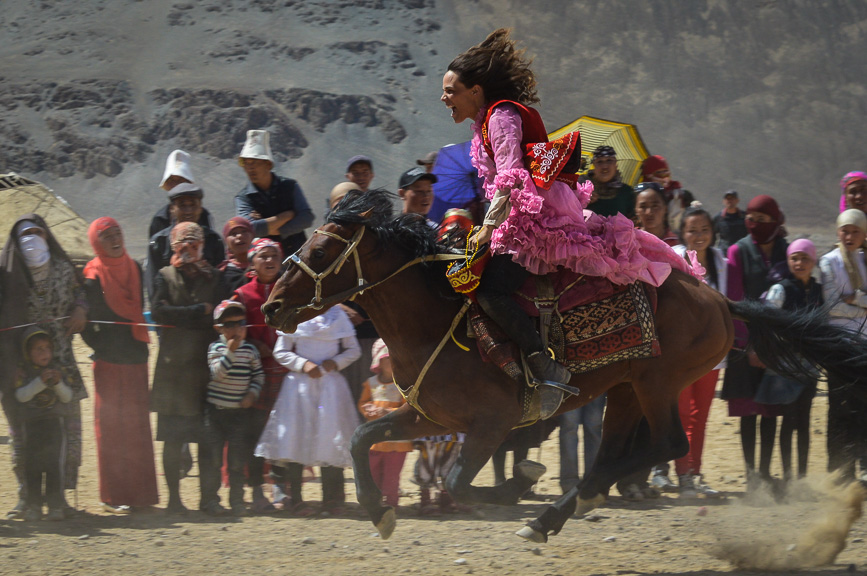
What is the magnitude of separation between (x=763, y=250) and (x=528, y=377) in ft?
12.0

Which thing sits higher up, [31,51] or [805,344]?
[31,51]

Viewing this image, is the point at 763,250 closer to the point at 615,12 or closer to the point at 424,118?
the point at 424,118

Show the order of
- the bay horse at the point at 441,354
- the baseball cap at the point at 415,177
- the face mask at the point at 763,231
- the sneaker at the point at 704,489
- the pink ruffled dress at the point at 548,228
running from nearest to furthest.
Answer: the pink ruffled dress at the point at 548,228 < the bay horse at the point at 441,354 < the baseball cap at the point at 415,177 < the sneaker at the point at 704,489 < the face mask at the point at 763,231

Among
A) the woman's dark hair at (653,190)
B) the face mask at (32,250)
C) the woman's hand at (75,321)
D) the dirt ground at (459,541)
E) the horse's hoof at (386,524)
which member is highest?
the woman's dark hair at (653,190)

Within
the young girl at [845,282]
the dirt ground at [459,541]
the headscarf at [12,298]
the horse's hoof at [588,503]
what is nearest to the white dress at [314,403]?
the dirt ground at [459,541]

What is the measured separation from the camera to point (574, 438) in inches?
307

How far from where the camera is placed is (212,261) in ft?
25.0

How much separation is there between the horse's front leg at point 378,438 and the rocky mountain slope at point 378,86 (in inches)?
918

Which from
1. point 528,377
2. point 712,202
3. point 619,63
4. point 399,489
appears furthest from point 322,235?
point 619,63

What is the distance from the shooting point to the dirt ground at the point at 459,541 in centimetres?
580

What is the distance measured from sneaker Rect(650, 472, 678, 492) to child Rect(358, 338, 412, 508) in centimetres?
199

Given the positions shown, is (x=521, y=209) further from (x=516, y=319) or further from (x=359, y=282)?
(x=359, y=282)

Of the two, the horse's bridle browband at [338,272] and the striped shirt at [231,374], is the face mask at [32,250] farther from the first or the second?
the horse's bridle browband at [338,272]

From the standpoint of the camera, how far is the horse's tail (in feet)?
20.2
